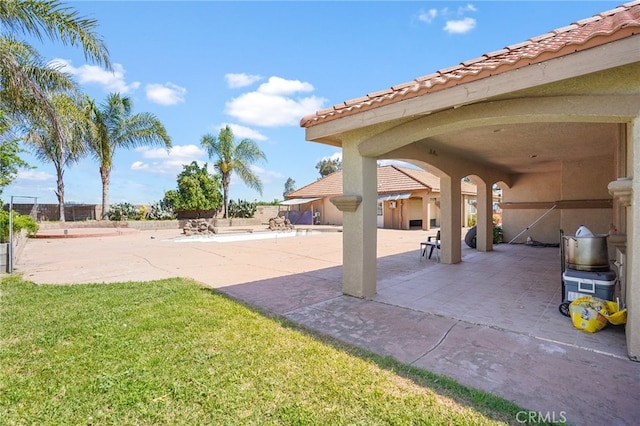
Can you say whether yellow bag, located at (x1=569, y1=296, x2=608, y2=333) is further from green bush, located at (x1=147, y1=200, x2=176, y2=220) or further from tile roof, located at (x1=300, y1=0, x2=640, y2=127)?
green bush, located at (x1=147, y1=200, x2=176, y2=220)

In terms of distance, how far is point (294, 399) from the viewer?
136 inches

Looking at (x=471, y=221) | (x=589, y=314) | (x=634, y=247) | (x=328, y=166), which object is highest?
(x=328, y=166)

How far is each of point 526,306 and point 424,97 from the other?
4.89 m

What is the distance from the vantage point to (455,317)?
5.97 metres

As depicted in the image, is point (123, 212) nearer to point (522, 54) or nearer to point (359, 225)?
point (359, 225)

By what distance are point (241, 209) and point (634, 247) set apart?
3829cm

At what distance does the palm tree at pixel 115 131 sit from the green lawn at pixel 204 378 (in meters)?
28.1

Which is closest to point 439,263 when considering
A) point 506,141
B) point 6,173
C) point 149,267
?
point 506,141

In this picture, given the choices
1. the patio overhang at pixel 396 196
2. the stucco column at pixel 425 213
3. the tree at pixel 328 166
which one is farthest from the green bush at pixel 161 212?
the tree at pixel 328 166

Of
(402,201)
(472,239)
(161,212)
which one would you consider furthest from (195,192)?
(472,239)

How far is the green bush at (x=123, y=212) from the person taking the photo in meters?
31.3

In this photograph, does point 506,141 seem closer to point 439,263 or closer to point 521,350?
point 439,263

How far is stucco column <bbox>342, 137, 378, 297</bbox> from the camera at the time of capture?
732cm

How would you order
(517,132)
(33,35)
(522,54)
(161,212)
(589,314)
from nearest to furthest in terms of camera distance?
(522,54) < (589,314) < (517,132) < (33,35) < (161,212)
